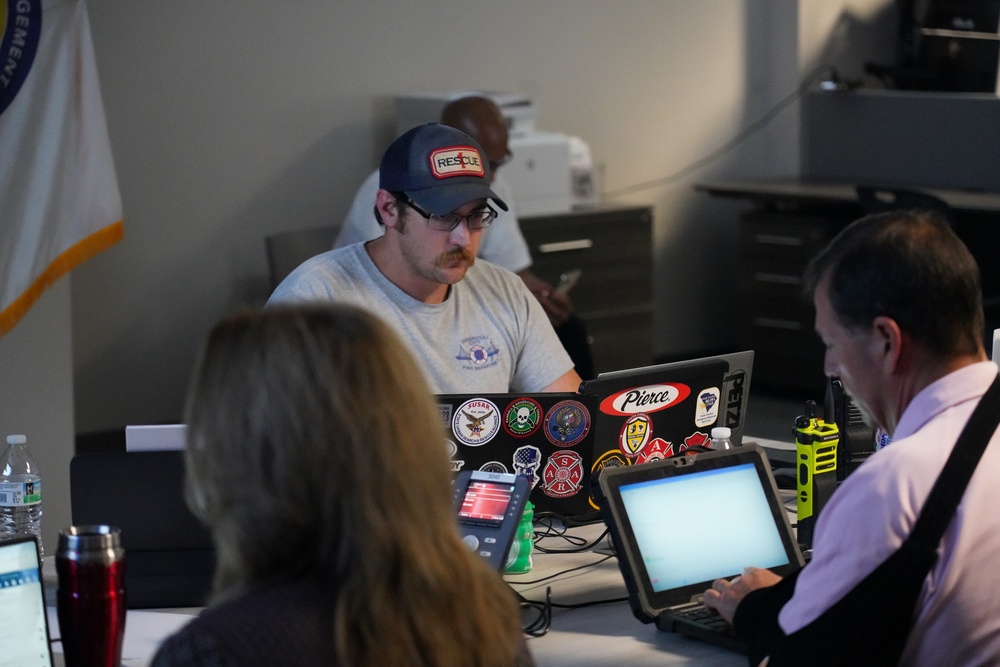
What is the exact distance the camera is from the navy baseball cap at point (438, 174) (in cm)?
265

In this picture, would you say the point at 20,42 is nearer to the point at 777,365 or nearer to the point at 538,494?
the point at 538,494

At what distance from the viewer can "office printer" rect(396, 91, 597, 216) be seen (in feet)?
17.2

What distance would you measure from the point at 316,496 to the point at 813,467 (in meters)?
1.35

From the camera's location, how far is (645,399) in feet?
7.53

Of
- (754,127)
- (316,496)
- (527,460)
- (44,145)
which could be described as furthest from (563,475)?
(754,127)

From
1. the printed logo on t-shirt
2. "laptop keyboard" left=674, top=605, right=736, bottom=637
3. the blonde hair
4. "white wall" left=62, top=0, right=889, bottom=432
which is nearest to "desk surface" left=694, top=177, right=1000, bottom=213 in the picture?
"white wall" left=62, top=0, right=889, bottom=432

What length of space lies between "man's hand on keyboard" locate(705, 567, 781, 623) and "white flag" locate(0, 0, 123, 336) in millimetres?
2395

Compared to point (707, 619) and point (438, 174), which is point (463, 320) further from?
point (707, 619)

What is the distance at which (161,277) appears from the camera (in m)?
5.01

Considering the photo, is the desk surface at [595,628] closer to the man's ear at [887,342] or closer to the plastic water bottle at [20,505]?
the man's ear at [887,342]

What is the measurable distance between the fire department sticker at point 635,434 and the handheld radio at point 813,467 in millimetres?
255

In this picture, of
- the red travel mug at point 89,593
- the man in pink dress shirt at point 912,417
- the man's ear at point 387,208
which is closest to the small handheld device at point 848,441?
the man in pink dress shirt at point 912,417

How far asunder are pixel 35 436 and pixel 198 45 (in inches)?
68.6

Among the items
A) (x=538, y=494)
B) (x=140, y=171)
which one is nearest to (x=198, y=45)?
(x=140, y=171)
